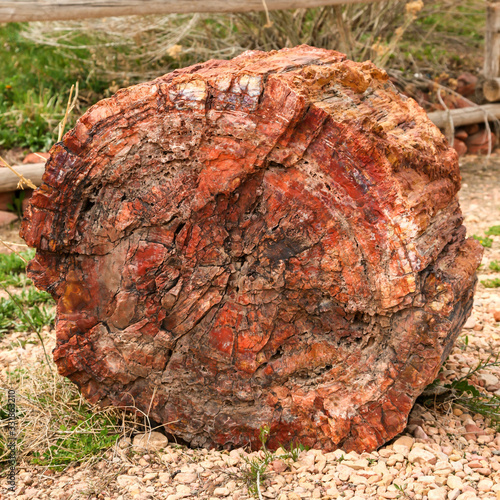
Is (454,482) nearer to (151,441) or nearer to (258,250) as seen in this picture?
(258,250)

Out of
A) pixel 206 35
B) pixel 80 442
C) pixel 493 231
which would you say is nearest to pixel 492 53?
pixel 493 231

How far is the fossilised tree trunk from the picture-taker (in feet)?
7.00


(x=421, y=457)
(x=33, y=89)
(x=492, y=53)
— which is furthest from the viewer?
(x=492, y=53)

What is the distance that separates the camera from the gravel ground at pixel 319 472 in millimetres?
2100

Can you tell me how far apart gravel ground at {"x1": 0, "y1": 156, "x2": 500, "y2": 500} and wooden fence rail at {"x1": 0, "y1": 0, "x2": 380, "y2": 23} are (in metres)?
3.80

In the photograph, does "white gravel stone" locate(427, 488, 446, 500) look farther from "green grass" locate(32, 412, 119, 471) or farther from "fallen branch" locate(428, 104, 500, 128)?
"fallen branch" locate(428, 104, 500, 128)

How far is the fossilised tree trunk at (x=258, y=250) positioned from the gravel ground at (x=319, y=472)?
0.10 m

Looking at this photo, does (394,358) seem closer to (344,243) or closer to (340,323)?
(340,323)

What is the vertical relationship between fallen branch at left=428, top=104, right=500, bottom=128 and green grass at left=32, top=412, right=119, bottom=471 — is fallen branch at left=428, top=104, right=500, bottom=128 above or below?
above

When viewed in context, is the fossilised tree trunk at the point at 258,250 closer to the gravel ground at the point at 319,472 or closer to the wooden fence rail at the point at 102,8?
the gravel ground at the point at 319,472

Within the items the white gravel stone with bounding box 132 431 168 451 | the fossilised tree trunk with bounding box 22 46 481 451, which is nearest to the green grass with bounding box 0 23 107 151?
the fossilised tree trunk with bounding box 22 46 481 451

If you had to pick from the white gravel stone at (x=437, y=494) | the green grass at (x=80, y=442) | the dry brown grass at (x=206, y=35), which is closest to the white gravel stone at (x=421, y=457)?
the white gravel stone at (x=437, y=494)

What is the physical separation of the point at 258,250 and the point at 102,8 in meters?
3.59

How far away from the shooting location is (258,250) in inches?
90.9
